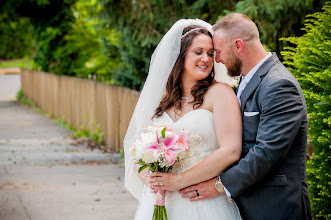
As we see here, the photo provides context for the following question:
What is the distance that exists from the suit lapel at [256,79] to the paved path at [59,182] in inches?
117

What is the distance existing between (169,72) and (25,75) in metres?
18.2

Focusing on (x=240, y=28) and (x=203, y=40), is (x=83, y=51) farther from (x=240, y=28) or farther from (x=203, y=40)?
(x=240, y=28)

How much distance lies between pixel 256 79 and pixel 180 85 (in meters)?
0.71

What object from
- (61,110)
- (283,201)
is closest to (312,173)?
(283,201)

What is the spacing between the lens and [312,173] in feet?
12.6

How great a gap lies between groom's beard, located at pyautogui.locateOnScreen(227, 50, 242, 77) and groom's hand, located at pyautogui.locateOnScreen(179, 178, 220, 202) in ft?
2.43

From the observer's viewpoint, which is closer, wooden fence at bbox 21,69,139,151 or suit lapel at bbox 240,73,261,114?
suit lapel at bbox 240,73,261,114

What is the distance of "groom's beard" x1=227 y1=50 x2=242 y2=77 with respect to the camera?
3.09 metres

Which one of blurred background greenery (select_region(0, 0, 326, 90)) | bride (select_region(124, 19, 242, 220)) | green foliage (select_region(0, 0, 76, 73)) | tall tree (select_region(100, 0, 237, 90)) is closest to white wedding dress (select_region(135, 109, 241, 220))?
bride (select_region(124, 19, 242, 220))

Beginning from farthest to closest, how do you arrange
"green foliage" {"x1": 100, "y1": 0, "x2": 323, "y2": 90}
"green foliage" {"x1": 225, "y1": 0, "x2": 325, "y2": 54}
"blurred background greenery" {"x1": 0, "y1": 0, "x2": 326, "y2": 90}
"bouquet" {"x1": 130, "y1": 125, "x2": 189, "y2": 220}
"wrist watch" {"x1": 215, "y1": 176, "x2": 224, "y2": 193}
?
1. "blurred background greenery" {"x1": 0, "y1": 0, "x2": 326, "y2": 90}
2. "green foliage" {"x1": 100, "y1": 0, "x2": 323, "y2": 90}
3. "green foliage" {"x1": 225, "y1": 0, "x2": 325, "y2": 54}
4. "wrist watch" {"x1": 215, "y1": 176, "x2": 224, "y2": 193}
5. "bouquet" {"x1": 130, "y1": 125, "x2": 189, "y2": 220}

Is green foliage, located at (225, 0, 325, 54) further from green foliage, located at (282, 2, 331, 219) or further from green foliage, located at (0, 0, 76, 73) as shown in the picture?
green foliage, located at (0, 0, 76, 73)

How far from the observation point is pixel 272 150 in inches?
107

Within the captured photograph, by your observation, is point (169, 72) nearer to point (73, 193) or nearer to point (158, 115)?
point (158, 115)

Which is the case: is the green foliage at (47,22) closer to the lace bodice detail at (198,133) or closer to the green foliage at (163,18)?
the green foliage at (163,18)
